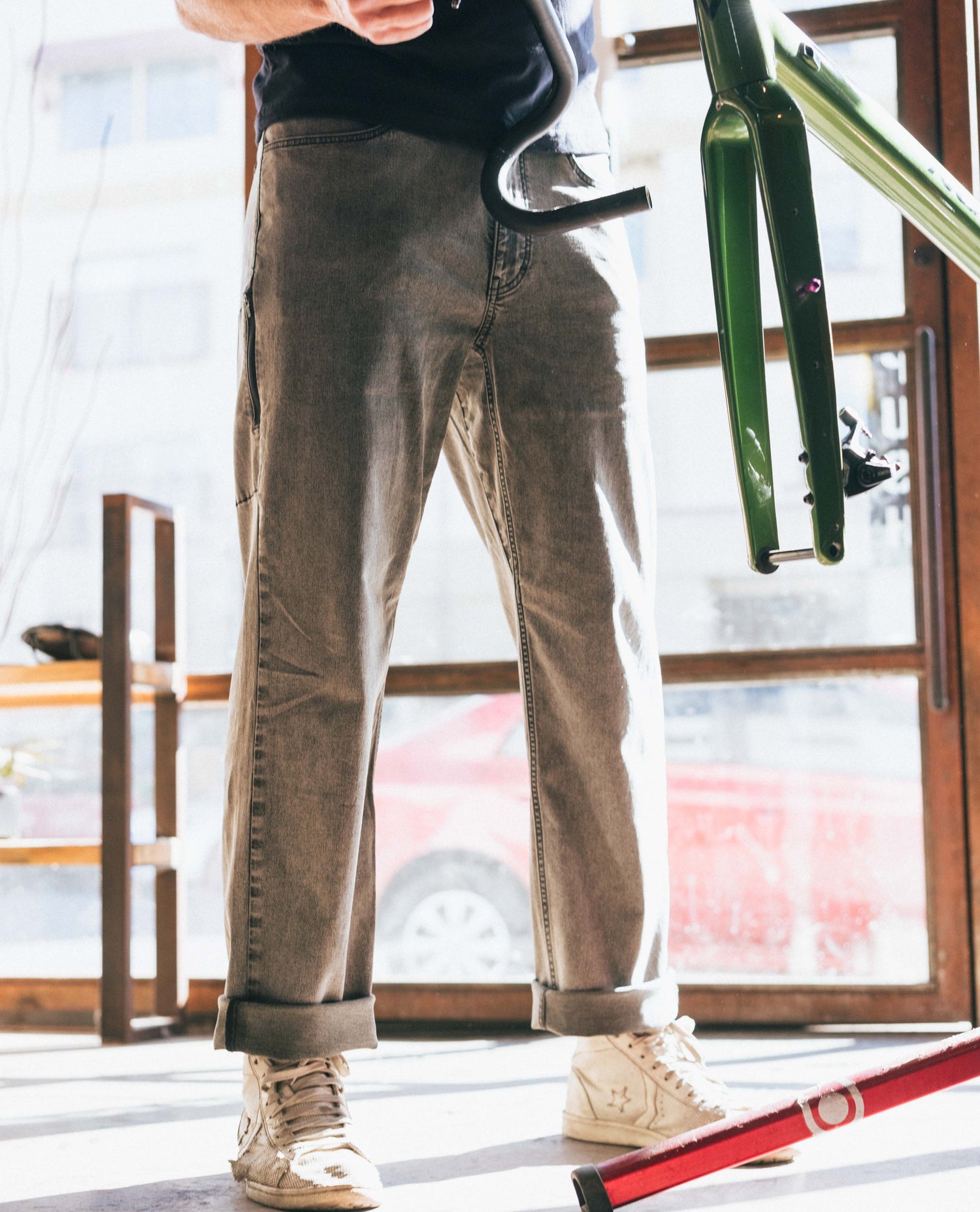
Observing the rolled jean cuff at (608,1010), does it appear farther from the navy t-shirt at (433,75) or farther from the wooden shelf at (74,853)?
the wooden shelf at (74,853)

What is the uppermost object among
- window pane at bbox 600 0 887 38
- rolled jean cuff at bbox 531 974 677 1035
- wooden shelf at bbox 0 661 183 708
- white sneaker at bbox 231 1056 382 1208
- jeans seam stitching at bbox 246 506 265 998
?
window pane at bbox 600 0 887 38

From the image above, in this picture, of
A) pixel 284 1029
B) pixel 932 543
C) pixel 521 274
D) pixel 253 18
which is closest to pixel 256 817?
pixel 284 1029

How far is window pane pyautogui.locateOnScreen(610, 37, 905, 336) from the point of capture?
1752 millimetres

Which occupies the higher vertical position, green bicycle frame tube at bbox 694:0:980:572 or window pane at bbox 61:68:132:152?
window pane at bbox 61:68:132:152

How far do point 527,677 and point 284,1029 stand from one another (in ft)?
1.12

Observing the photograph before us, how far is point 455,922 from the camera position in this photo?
1799 mm

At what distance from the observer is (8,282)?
7.71 ft

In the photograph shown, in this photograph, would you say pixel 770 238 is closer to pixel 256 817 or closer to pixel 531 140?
pixel 531 140

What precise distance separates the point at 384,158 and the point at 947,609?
1077 millimetres

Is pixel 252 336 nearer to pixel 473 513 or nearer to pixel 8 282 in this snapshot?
pixel 473 513

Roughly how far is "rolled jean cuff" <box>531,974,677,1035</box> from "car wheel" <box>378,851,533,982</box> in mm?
820

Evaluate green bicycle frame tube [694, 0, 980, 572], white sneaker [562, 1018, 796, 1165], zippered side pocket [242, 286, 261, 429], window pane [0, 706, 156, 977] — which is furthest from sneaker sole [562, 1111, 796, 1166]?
window pane [0, 706, 156, 977]

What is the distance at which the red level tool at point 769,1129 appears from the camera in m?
0.59

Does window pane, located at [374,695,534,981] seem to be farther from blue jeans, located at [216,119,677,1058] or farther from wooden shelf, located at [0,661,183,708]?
blue jeans, located at [216,119,677,1058]
